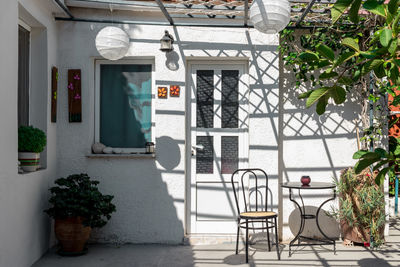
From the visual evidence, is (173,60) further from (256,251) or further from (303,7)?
(256,251)

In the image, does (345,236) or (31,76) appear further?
(345,236)

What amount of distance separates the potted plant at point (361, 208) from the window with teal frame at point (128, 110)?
2.35m

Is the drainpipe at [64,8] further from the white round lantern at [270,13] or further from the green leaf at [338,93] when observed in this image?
the green leaf at [338,93]

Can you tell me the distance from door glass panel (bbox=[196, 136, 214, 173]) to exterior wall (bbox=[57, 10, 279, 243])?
0.91 ft

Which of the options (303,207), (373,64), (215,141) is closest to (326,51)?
(373,64)

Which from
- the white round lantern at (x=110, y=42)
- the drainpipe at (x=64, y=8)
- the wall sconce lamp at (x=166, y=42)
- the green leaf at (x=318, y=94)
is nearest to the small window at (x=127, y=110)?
the wall sconce lamp at (x=166, y=42)

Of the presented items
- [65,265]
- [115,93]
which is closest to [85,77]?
[115,93]

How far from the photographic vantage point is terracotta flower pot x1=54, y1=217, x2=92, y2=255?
5.02m

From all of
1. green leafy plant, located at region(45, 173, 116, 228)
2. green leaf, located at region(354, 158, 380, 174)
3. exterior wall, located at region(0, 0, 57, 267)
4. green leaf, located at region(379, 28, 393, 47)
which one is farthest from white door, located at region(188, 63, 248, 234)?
green leaf, located at region(379, 28, 393, 47)

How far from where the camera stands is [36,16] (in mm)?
4863

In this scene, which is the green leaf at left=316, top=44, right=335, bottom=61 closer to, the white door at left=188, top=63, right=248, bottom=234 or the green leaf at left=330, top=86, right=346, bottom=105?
the green leaf at left=330, top=86, right=346, bottom=105

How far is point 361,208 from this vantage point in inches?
214

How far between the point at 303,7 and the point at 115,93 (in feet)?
7.80

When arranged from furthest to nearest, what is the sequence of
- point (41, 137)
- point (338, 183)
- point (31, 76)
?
point (338, 183), point (31, 76), point (41, 137)
